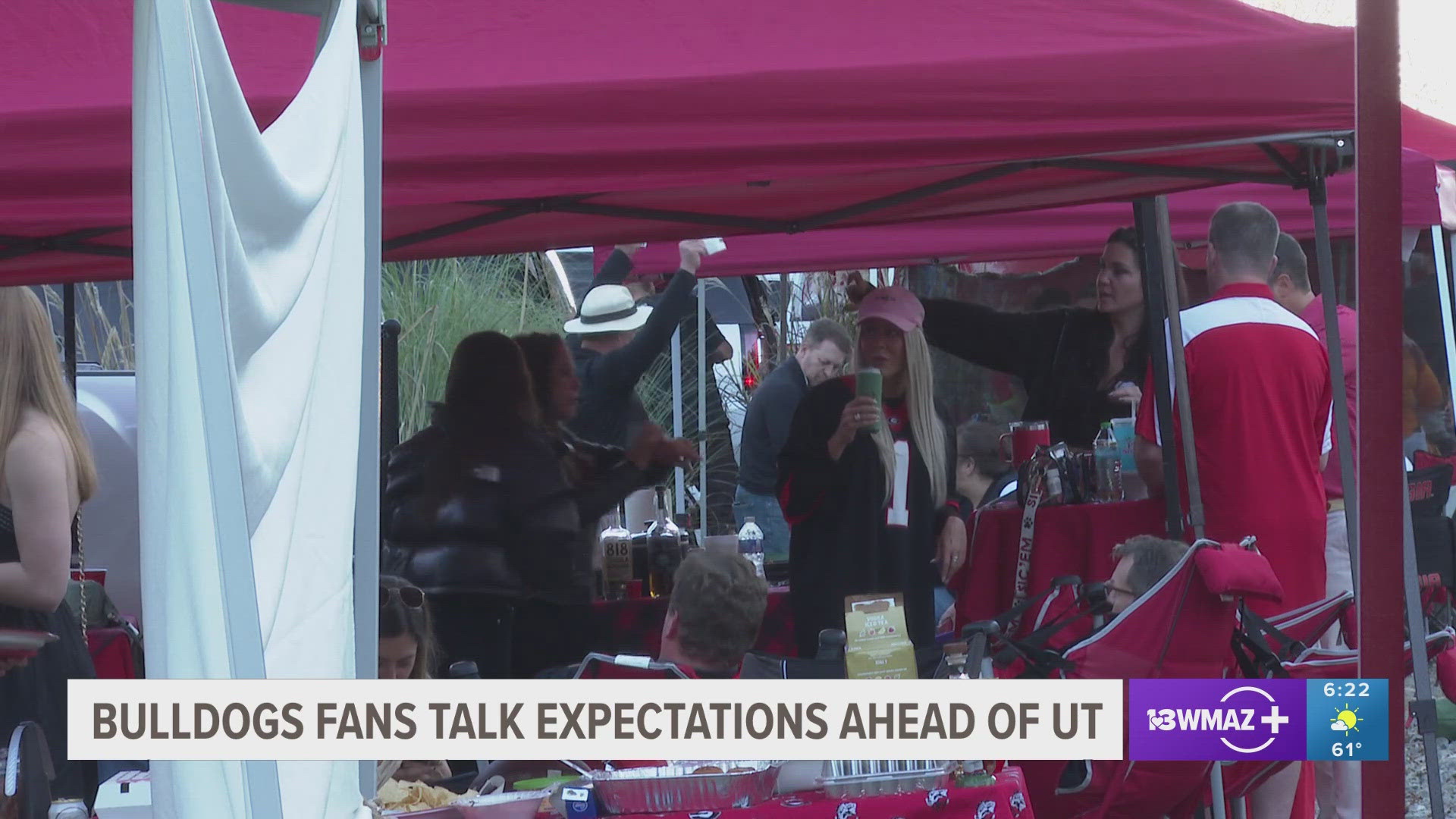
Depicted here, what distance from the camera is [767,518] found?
19.8 ft

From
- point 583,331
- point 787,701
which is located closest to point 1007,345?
point 583,331

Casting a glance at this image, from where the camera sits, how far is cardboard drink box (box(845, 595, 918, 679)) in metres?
2.51

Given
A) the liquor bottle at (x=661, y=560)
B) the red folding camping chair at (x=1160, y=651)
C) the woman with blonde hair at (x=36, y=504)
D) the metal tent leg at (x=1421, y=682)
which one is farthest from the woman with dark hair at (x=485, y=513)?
the metal tent leg at (x=1421, y=682)

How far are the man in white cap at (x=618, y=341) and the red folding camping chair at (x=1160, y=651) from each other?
1990 millimetres

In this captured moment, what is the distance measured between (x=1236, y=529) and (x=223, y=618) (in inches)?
137

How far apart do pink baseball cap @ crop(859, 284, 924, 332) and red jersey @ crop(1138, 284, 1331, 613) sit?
84 cm

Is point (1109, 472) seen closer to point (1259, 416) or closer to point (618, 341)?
point (1259, 416)

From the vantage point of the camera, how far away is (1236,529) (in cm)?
394

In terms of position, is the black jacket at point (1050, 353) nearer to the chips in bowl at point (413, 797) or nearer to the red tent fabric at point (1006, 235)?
the red tent fabric at point (1006, 235)

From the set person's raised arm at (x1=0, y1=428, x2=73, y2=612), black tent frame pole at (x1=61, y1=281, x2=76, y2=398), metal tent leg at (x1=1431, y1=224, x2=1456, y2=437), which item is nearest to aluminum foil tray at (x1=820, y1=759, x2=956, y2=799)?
person's raised arm at (x1=0, y1=428, x2=73, y2=612)

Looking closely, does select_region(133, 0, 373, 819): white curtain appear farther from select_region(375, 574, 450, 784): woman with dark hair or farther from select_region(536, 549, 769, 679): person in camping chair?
select_region(375, 574, 450, 784): woman with dark hair

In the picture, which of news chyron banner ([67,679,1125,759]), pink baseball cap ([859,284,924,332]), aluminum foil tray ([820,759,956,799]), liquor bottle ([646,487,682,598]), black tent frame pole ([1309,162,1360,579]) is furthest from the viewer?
liquor bottle ([646,487,682,598])

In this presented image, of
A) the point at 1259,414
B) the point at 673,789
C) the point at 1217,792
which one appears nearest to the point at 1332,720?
the point at 673,789

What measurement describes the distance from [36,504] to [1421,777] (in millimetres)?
5002
